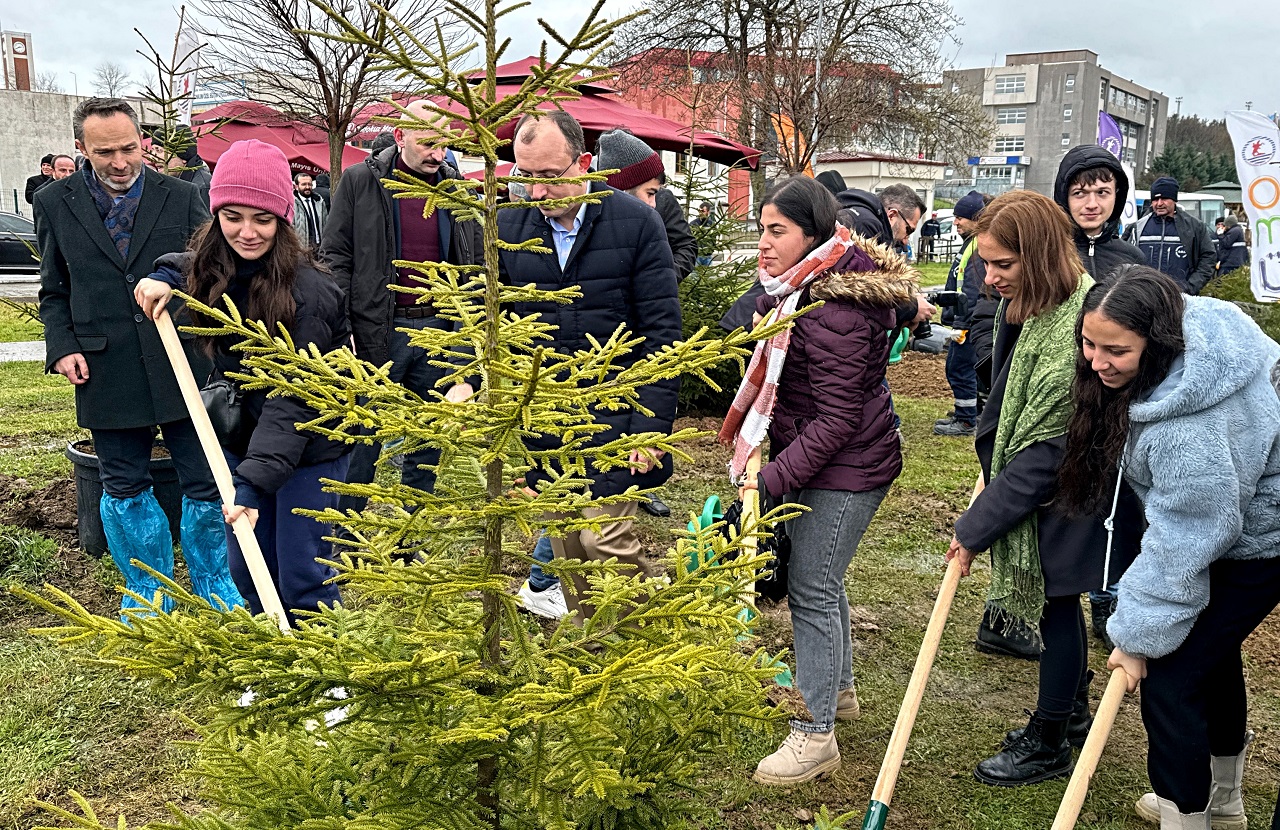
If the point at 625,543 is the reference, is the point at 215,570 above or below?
below

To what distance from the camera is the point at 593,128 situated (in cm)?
1072

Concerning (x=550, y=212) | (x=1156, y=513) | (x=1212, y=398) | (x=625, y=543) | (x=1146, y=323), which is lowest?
(x=625, y=543)

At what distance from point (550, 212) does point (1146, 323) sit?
2087mm

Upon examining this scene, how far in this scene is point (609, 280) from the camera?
3840mm

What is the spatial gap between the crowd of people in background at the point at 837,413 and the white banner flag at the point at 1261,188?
401 centimetres

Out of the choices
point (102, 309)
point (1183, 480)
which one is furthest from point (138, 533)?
point (1183, 480)

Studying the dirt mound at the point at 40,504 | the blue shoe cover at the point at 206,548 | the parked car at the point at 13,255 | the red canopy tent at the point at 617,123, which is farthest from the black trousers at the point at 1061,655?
the parked car at the point at 13,255

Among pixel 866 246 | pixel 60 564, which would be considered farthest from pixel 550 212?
pixel 60 564

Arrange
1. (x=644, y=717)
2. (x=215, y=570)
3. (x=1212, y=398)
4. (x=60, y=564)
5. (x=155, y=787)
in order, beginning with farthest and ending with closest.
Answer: (x=60, y=564) → (x=215, y=570) → (x=155, y=787) → (x=1212, y=398) → (x=644, y=717)

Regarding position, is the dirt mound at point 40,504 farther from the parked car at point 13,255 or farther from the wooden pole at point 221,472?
the parked car at point 13,255

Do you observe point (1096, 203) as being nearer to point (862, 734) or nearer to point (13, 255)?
point (862, 734)

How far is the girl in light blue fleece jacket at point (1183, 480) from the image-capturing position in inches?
105

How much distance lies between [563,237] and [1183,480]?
2269 mm

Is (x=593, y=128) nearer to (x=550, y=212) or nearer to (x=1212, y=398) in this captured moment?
(x=550, y=212)
